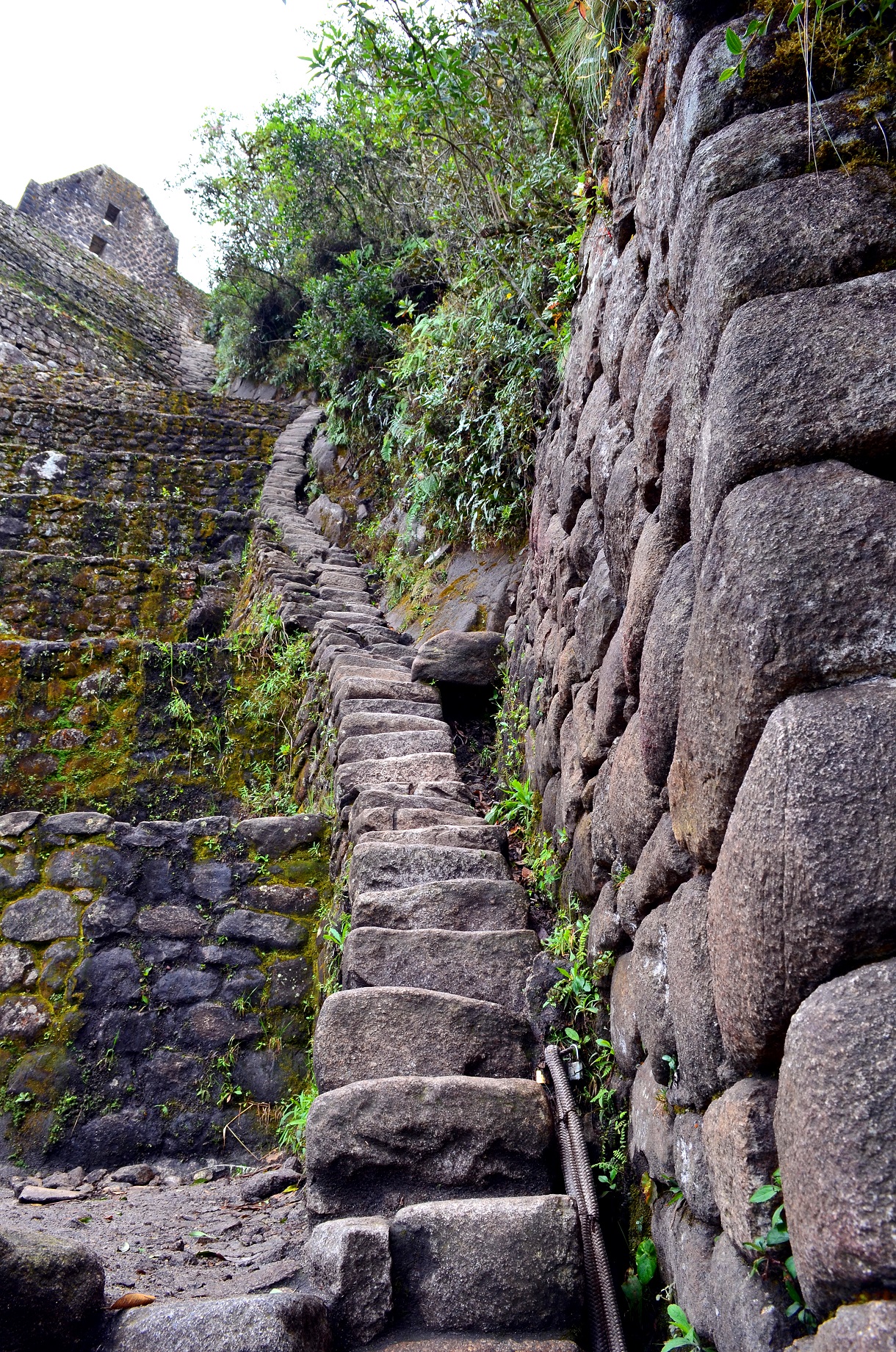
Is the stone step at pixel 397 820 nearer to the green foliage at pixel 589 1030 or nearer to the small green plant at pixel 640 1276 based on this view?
the green foliage at pixel 589 1030

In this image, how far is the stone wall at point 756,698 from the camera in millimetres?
888

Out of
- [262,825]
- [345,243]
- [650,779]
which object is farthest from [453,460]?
[345,243]

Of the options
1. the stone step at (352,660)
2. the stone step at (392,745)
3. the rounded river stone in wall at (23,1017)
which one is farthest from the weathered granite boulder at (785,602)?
the stone step at (352,660)

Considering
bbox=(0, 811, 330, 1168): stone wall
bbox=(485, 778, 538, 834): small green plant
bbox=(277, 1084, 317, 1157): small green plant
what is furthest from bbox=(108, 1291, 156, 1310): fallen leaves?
bbox=(485, 778, 538, 834): small green plant

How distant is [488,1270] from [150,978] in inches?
75.0

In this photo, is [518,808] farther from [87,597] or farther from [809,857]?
[87,597]

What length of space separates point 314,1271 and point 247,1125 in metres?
1.36

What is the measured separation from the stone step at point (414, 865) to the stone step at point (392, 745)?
2.53 feet

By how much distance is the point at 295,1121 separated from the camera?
2533mm

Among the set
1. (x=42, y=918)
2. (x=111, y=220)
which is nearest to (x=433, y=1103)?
(x=42, y=918)

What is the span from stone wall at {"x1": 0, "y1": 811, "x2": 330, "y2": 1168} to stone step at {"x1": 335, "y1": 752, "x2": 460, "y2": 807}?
30 cm

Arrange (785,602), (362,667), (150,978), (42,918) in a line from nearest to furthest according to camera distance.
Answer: (785,602), (150,978), (42,918), (362,667)

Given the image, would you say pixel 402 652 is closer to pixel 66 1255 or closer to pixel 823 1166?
pixel 66 1255

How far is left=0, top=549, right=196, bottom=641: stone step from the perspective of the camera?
5676 millimetres
